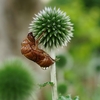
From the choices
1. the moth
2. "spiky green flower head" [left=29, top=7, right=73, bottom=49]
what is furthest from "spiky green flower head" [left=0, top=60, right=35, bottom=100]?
the moth

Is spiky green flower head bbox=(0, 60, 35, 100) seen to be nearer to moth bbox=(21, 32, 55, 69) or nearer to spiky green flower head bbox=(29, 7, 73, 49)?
spiky green flower head bbox=(29, 7, 73, 49)

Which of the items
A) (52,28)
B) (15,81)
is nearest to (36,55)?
(52,28)

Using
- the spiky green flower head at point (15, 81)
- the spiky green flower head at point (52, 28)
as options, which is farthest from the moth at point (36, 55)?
the spiky green flower head at point (15, 81)

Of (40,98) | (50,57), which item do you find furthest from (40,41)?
(40,98)

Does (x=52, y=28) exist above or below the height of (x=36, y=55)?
above

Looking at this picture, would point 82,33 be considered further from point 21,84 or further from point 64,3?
point 21,84

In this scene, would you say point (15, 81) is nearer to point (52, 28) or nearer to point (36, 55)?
point (52, 28)
